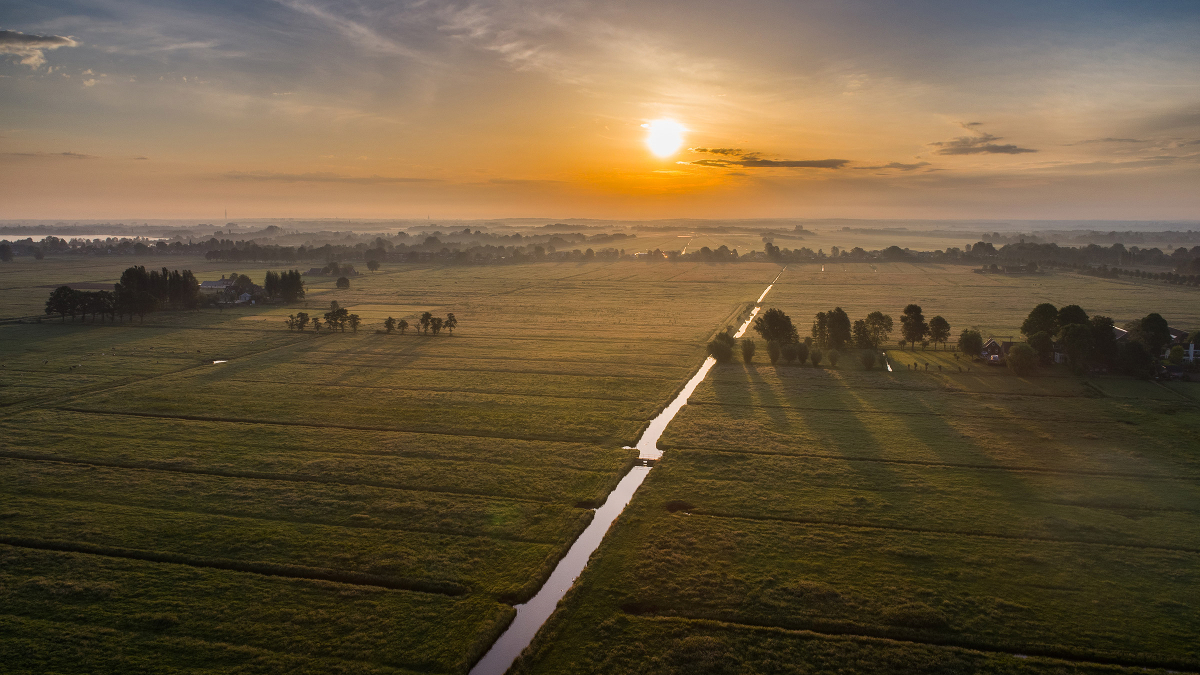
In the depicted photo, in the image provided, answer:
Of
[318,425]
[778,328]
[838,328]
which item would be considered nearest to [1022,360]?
[838,328]

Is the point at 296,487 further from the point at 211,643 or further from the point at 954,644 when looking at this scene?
the point at 954,644

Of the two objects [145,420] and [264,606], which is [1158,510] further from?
[145,420]

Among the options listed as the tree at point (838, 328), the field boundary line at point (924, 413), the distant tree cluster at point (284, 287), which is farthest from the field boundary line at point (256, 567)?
the distant tree cluster at point (284, 287)

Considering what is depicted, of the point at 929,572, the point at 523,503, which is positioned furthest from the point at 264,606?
the point at 929,572

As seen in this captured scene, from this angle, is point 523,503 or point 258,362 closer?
point 523,503

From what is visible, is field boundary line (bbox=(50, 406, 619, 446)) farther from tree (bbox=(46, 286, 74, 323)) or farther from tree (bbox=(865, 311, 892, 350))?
tree (bbox=(46, 286, 74, 323))

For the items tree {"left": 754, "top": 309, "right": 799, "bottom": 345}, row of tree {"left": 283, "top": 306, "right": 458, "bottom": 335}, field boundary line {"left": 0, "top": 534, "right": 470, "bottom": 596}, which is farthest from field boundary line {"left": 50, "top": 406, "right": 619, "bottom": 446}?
row of tree {"left": 283, "top": 306, "right": 458, "bottom": 335}
